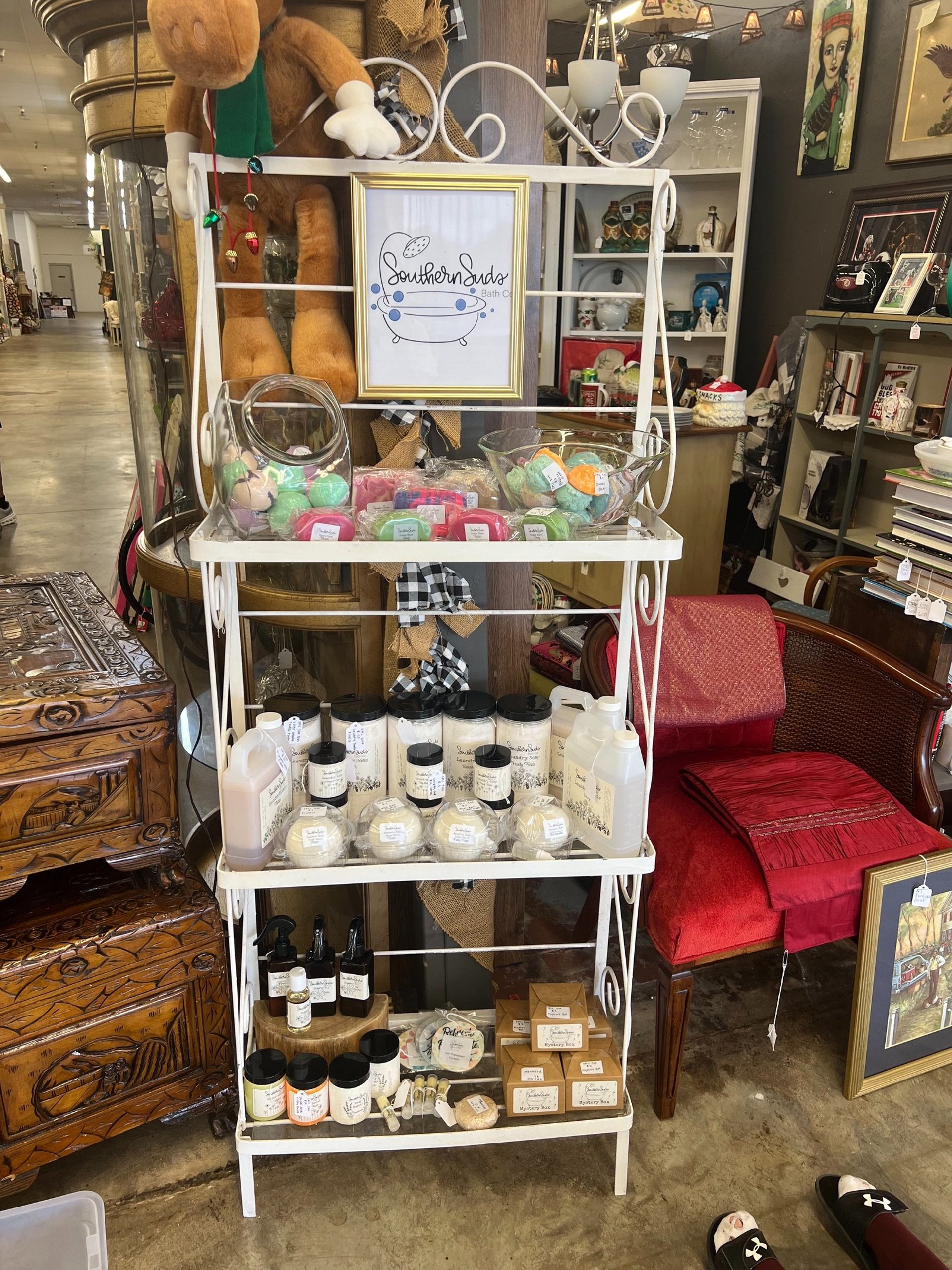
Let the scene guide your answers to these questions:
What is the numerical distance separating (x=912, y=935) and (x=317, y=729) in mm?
1201

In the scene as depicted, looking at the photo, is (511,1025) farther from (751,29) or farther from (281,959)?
(751,29)

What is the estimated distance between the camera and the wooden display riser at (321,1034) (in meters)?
1.55

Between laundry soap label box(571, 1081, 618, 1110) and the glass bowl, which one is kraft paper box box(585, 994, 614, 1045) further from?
the glass bowl

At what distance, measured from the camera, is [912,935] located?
5.87ft

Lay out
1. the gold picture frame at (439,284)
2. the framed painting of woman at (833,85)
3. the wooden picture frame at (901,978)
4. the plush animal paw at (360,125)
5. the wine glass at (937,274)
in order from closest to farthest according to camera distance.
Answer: the plush animal paw at (360,125)
the gold picture frame at (439,284)
the wooden picture frame at (901,978)
the wine glass at (937,274)
the framed painting of woman at (833,85)

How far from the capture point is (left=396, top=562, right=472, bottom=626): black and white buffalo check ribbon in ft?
5.17

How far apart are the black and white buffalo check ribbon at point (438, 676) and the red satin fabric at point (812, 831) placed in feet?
1.82

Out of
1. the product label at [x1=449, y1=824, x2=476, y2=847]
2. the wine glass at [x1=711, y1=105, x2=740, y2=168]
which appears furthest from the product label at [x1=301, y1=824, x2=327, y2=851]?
the wine glass at [x1=711, y1=105, x2=740, y2=168]

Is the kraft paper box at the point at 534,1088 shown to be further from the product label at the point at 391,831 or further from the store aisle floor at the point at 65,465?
the store aisle floor at the point at 65,465

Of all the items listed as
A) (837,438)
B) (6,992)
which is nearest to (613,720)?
(6,992)

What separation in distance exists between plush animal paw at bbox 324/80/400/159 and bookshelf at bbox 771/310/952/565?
250cm

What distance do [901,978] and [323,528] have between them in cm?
141

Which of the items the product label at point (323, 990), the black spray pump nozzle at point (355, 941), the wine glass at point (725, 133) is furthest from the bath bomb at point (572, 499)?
the wine glass at point (725, 133)

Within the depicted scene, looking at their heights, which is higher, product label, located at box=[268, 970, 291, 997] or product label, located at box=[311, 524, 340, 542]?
product label, located at box=[311, 524, 340, 542]
